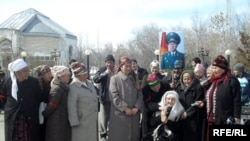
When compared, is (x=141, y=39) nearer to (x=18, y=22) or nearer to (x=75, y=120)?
(x=18, y=22)

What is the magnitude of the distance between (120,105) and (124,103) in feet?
0.23

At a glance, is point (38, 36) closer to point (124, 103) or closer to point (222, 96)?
point (124, 103)

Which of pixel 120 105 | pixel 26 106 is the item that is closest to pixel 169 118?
pixel 120 105

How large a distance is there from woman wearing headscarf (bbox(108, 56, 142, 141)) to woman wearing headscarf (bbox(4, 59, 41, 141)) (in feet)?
4.14

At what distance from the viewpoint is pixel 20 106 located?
4.82m

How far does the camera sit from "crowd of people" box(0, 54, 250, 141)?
192 inches

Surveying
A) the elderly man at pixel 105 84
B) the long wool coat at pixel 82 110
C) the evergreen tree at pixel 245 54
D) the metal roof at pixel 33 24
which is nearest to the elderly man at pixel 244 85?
the elderly man at pixel 105 84

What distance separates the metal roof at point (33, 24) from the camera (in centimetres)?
5330

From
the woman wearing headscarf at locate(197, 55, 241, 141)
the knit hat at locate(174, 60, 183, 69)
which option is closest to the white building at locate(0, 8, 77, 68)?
the knit hat at locate(174, 60, 183, 69)

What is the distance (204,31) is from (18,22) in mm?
31245

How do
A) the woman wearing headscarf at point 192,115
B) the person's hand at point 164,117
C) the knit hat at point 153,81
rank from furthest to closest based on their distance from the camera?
the knit hat at point 153,81 < the woman wearing headscarf at point 192,115 < the person's hand at point 164,117

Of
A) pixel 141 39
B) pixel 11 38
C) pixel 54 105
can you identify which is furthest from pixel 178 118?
pixel 11 38

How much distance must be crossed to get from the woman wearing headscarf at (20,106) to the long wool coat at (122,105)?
1257 mm

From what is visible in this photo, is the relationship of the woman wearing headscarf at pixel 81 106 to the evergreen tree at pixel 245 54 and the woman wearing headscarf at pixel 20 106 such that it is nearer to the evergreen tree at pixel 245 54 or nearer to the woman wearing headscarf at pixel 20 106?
the woman wearing headscarf at pixel 20 106
